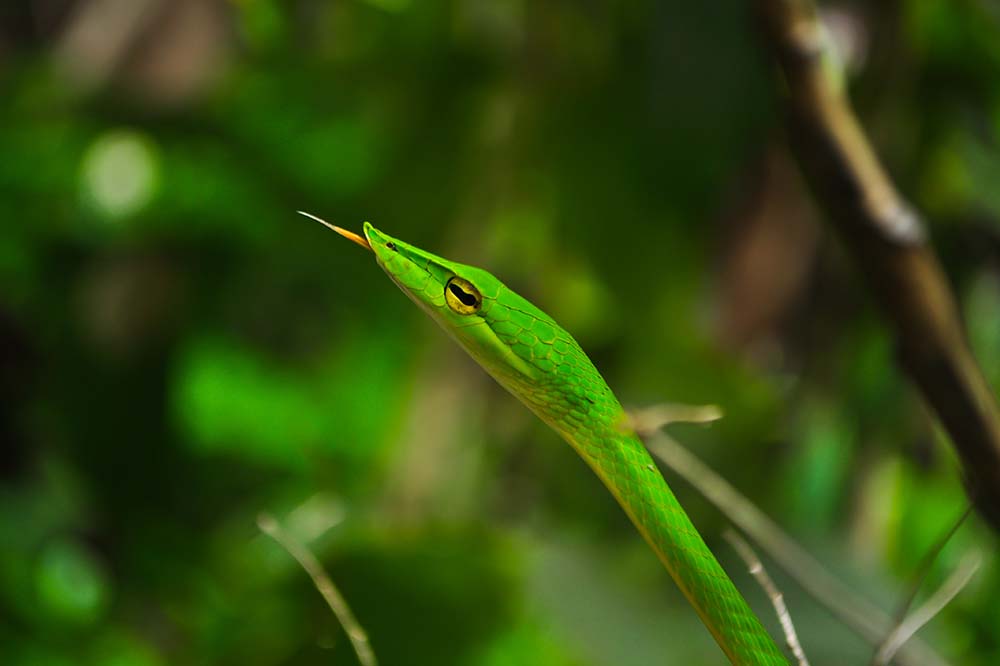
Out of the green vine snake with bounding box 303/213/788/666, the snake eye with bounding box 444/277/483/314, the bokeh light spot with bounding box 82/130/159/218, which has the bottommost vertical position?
the bokeh light spot with bounding box 82/130/159/218

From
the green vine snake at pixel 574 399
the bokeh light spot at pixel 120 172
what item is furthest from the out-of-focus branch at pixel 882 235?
the bokeh light spot at pixel 120 172

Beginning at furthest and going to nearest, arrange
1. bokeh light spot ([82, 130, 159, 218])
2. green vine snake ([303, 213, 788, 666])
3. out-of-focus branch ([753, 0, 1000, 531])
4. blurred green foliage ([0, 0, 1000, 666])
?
bokeh light spot ([82, 130, 159, 218]), blurred green foliage ([0, 0, 1000, 666]), out-of-focus branch ([753, 0, 1000, 531]), green vine snake ([303, 213, 788, 666])

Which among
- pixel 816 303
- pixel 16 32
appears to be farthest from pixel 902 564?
pixel 16 32

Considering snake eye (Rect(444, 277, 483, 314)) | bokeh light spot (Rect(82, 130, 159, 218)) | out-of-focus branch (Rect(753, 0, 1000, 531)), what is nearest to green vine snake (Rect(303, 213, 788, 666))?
snake eye (Rect(444, 277, 483, 314))

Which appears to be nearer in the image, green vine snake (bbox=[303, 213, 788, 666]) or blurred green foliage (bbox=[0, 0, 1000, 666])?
green vine snake (bbox=[303, 213, 788, 666])

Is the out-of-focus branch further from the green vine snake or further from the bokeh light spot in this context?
the bokeh light spot

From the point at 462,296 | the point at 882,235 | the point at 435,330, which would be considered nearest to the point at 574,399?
the point at 462,296

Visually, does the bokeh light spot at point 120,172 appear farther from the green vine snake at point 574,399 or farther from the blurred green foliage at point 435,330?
the green vine snake at point 574,399
